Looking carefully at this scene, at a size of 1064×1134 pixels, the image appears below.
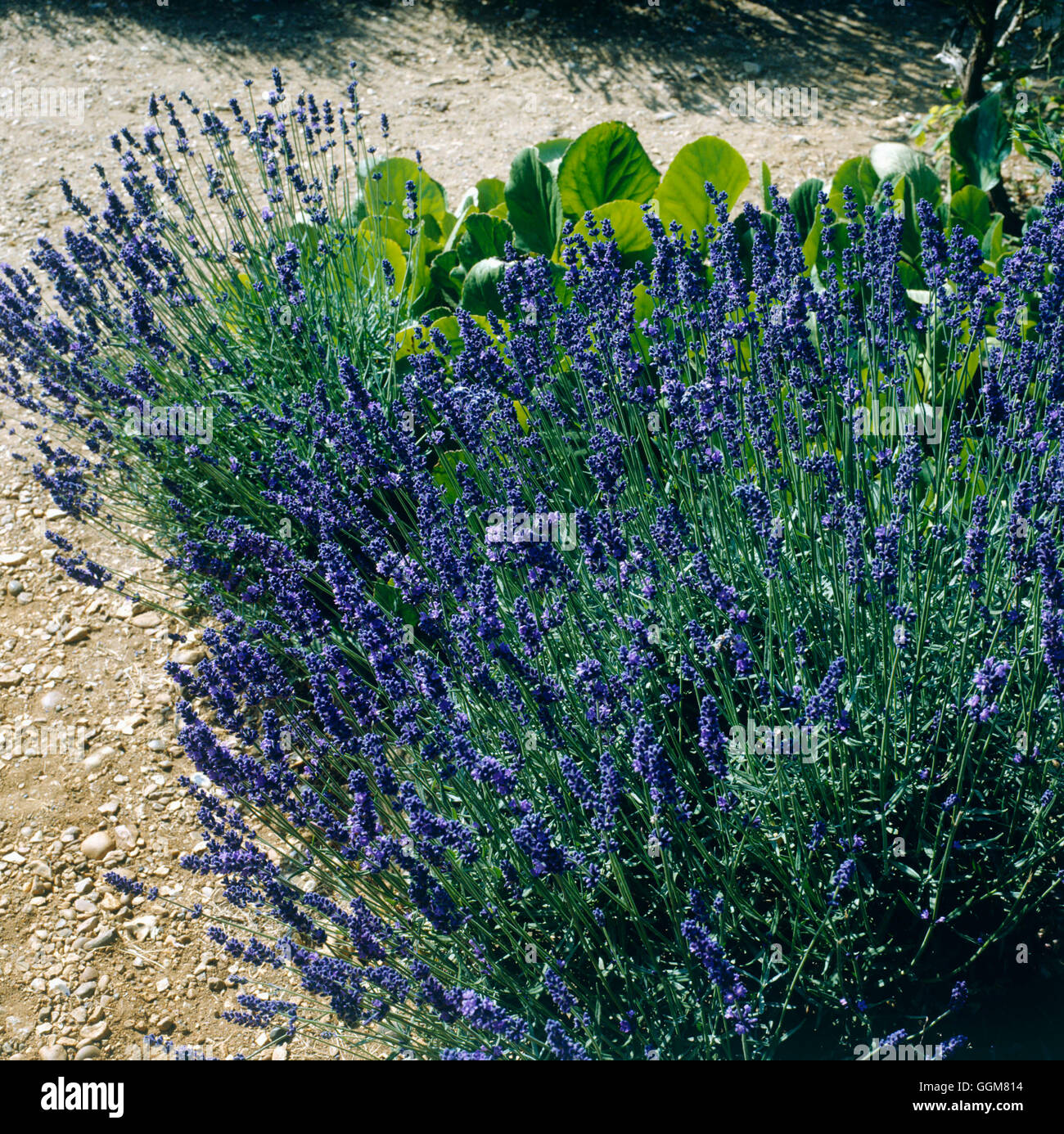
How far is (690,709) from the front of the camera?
2355mm

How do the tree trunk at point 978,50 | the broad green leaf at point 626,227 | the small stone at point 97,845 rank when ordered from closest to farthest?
the small stone at point 97,845
the broad green leaf at point 626,227
the tree trunk at point 978,50

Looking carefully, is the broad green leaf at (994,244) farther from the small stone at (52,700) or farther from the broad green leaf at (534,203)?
the small stone at (52,700)

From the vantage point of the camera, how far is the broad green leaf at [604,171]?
A: 3840mm

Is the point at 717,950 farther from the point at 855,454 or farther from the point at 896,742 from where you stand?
the point at 855,454

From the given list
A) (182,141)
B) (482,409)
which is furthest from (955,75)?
(482,409)

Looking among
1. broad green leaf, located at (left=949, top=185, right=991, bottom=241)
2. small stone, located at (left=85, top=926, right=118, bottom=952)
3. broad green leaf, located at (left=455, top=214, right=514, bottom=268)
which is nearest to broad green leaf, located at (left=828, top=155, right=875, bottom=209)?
broad green leaf, located at (left=949, top=185, right=991, bottom=241)

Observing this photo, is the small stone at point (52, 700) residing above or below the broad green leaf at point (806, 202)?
below

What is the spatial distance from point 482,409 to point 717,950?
1.41 metres

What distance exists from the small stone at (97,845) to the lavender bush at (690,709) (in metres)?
0.47

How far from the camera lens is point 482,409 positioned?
243cm

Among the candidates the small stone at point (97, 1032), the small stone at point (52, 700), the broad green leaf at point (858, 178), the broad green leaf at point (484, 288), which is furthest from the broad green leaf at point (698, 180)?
the small stone at point (97, 1032)

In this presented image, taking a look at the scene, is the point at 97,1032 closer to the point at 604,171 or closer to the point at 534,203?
the point at 534,203

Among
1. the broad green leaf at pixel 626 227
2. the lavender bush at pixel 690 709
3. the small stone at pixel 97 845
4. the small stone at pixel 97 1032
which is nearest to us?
the lavender bush at pixel 690 709
